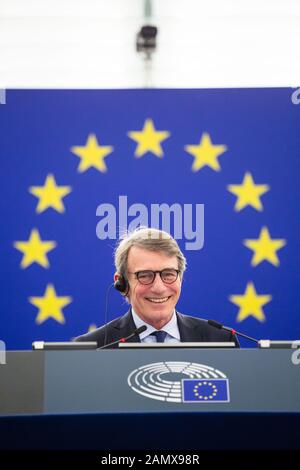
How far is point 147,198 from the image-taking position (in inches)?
152

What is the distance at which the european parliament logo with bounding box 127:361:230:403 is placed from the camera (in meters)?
2.01

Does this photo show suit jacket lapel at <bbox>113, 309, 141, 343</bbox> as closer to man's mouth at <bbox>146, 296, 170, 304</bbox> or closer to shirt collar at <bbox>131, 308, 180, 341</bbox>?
shirt collar at <bbox>131, 308, 180, 341</bbox>

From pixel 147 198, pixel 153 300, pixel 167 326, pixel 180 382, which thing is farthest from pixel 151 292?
pixel 180 382

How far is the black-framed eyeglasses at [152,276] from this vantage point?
3.43 metres

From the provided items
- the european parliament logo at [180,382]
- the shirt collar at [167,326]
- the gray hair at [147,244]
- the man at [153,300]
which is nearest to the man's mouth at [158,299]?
the man at [153,300]

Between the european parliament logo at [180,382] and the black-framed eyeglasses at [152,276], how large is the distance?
130 centimetres

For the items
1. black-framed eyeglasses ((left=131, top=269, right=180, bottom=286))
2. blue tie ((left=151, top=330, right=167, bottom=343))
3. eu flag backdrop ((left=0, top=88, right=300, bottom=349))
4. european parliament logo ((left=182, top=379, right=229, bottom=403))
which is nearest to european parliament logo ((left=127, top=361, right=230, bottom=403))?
european parliament logo ((left=182, top=379, right=229, bottom=403))
